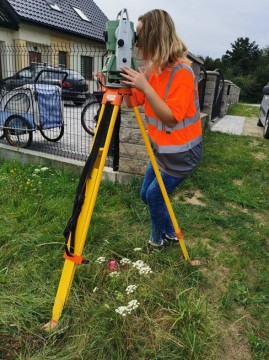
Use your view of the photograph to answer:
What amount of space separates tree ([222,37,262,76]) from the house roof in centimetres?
3510

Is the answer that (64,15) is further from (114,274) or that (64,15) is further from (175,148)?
(114,274)

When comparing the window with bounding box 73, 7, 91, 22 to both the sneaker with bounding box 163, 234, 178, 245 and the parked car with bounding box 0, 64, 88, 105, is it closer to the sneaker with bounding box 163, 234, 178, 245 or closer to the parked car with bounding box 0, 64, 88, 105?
the parked car with bounding box 0, 64, 88, 105

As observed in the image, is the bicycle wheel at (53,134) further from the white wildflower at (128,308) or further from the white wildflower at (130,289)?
the white wildflower at (128,308)

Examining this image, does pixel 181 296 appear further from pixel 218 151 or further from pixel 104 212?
pixel 218 151

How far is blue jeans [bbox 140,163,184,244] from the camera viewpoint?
2365mm

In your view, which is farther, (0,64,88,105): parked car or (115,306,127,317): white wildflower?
(0,64,88,105): parked car

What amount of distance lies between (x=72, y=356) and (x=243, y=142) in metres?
5.99

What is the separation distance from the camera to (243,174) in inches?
191

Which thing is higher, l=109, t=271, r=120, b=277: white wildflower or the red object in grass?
l=109, t=271, r=120, b=277: white wildflower

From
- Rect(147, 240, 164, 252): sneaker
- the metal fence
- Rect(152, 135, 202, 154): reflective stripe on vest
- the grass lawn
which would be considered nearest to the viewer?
the grass lawn

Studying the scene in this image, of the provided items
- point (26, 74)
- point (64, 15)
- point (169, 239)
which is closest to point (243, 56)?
point (64, 15)

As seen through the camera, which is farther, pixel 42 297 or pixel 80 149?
pixel 80 149

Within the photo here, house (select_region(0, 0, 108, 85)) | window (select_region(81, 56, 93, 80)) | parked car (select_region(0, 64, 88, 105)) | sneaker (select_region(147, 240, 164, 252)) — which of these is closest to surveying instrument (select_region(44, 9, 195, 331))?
sneaker (select_region(147, 240, 164, 252))

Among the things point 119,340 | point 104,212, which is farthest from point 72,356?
point 104,212
